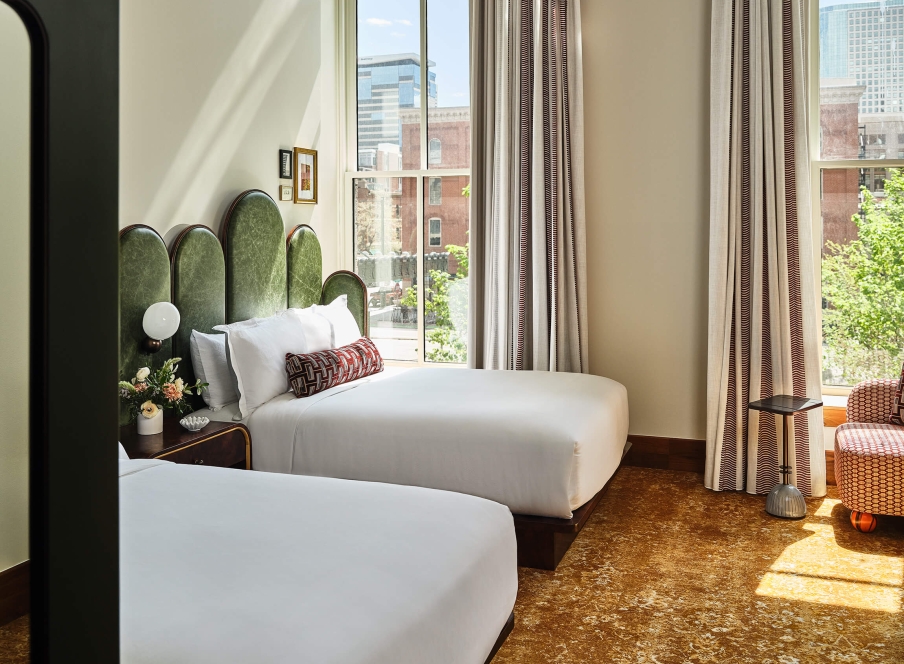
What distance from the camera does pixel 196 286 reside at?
4.01 m

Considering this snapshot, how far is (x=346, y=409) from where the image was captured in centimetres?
362

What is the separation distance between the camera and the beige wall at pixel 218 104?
368 centimetres

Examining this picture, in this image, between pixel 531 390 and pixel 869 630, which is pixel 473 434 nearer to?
pixel 531 390

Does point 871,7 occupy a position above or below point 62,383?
above

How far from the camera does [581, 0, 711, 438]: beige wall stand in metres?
4.64

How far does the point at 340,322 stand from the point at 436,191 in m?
1.33

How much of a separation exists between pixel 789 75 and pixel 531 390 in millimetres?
2258

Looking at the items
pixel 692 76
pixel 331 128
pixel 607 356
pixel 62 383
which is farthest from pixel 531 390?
pixel 62 383

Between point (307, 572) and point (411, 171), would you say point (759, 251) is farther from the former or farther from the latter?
point (307, 572)

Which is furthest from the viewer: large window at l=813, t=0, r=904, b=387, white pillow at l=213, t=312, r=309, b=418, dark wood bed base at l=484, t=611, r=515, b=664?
large window at l=813, t=0, r=904, b=387

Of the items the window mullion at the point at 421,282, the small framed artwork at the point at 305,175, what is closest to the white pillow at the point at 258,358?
the small framed artwork at the point at 305,175

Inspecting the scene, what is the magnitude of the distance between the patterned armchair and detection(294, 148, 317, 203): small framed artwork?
345 centimetres

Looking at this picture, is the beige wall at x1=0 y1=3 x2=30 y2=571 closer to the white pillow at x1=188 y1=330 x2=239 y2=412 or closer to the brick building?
the white pillow at x1=188 y1=330 x2=239 y2=412

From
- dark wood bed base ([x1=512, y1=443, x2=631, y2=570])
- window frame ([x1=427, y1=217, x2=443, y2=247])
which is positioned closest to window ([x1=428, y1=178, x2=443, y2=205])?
window frame ([x1=427, y1=217, x2=443, y2=247])
